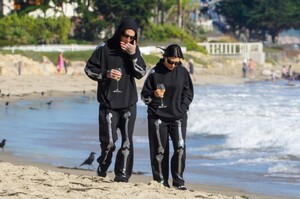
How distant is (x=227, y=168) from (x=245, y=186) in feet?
6.88

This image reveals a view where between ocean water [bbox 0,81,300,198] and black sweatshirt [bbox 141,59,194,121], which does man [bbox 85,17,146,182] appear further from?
ocean water [bbox 0,81,300,198]

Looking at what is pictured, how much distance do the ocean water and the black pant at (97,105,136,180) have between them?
8.18 feet

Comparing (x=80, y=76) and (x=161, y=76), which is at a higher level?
(x=161, y=76)

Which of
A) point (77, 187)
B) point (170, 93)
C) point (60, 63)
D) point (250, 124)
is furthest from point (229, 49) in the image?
point (77, 187)

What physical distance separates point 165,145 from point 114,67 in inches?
36.4

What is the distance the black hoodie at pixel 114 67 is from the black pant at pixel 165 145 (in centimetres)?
38

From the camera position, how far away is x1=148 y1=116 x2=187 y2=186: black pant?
1009 cm

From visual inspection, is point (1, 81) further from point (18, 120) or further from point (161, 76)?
point (161, 76)

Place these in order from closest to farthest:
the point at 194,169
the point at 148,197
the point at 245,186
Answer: the point at 148,197, the point at 245,186, the point at 194,169

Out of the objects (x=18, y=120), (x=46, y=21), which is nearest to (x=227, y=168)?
(x=18, y=120)

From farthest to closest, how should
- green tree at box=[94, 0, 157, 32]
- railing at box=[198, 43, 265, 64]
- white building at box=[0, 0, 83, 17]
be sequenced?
railing at box=[198, 43, 265, 64] → white building at box=[0, 0, 83, 17] → green tree at box=[94, 0, 157, 32]

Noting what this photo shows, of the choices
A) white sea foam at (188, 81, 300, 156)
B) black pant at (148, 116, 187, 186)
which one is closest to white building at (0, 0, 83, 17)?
white sea foam at (188, 81, 300, 156)

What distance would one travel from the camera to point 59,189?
9242mm

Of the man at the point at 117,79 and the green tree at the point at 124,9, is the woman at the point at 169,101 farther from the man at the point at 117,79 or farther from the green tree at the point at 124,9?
the green tree at the point at 124,9
